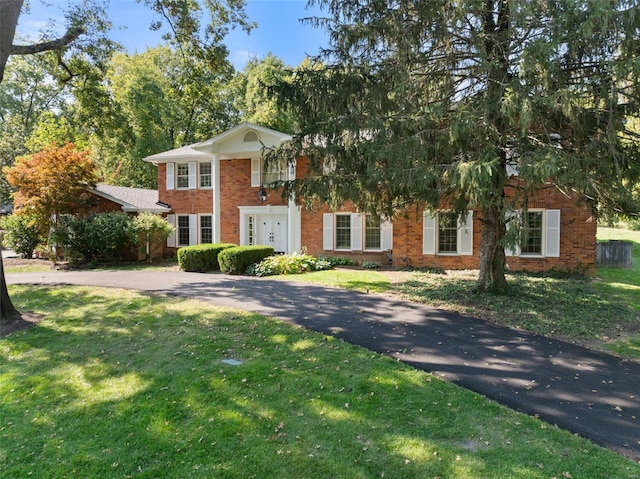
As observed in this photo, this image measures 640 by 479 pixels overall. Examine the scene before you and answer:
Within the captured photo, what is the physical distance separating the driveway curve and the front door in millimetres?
7602

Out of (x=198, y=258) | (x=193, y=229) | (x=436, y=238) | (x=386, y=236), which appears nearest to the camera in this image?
(x=198, y=258)

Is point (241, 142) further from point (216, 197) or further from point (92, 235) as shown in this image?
point (92, 235)

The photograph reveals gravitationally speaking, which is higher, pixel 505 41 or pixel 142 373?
pixel 505 41

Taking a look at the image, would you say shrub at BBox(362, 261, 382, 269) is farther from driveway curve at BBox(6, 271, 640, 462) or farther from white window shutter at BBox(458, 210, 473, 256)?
driveway curve at BBox(6, 271, 640, 462)

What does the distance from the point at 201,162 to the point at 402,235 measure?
1069cm

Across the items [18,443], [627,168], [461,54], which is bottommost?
[18,443]

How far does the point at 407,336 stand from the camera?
6.34 meters

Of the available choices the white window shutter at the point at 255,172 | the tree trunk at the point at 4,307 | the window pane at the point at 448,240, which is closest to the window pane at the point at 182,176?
the white window shutter at the point at 255,172

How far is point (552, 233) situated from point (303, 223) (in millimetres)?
9726

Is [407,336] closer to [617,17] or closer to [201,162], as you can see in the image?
[617,17]

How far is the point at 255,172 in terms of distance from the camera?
17.9m

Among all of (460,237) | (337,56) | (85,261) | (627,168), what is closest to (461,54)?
(337,56)

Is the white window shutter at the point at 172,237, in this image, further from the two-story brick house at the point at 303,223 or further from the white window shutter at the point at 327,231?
the white window shutter at the point at 327,231

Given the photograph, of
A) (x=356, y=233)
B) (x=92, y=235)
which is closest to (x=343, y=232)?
(x=356, y=233)
